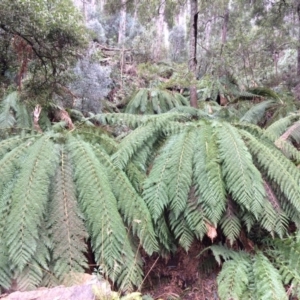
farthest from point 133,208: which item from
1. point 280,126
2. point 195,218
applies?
point 280,126

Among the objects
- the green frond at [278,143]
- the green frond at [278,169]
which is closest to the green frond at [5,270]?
the green frond at [278,169]

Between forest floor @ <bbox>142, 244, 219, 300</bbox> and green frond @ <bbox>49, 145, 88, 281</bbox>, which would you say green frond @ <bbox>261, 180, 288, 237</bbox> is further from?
green frond @ <bbox>49, 145, 88, 281</bbox>

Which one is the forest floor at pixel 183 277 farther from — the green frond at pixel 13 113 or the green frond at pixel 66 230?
the green frond at pixel 13 113

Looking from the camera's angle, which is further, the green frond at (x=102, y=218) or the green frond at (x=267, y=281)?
the green frond at (x=102, y=218)

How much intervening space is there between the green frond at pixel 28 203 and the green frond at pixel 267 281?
1088 millimetres

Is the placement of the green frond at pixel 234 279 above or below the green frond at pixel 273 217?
below

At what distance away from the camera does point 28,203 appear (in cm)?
156

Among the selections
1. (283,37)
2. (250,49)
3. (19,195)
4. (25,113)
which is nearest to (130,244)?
(19,195)

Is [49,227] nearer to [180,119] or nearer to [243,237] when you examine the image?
[243,237]

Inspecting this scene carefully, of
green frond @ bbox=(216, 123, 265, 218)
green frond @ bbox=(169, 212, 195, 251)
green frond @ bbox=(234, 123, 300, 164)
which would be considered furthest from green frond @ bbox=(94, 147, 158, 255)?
green frond @ bbox=(234, 123, 300, 164)

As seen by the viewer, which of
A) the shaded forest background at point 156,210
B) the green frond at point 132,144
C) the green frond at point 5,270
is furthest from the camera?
the green frond at point 132,144

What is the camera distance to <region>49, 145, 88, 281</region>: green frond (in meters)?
1.54

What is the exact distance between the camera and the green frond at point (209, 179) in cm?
169

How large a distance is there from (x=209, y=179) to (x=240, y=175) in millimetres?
171
